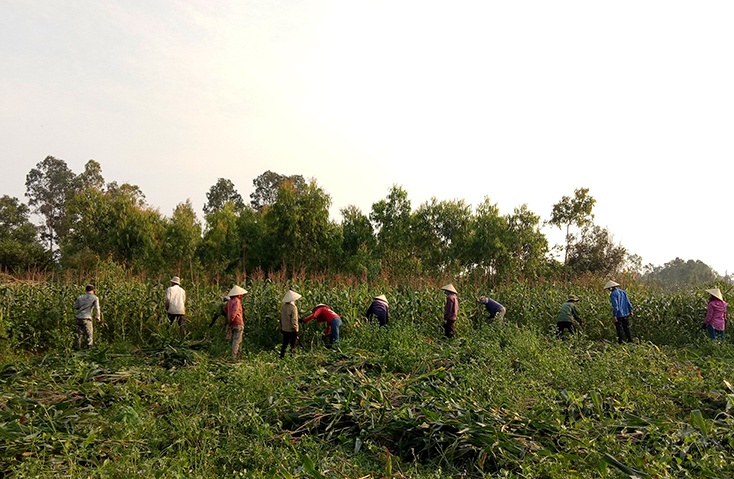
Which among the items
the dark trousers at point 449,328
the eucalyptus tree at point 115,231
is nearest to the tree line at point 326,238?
the eucalyptus tree at point 115,231

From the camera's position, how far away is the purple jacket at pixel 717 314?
9.80m

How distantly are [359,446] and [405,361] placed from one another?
8.69 feet

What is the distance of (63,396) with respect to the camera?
15.5 feet

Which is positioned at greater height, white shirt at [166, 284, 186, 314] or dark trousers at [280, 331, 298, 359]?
white shirt at [166, 284, 186, 314]

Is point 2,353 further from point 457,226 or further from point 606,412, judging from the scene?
point 457,226

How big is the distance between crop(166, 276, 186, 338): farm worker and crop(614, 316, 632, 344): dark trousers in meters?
9.82

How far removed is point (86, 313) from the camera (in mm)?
8859

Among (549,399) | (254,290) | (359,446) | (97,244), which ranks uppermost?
(97,244)

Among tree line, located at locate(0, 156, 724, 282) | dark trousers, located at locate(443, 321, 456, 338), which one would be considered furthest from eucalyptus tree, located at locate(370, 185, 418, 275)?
dark trousers, located at locate(443, 321, 456, 338)

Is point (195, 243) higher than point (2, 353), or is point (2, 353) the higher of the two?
point (195, 243)

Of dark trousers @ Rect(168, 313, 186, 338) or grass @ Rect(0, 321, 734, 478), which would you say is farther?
dark trousers @ Rect(168, 313, 186, 338)

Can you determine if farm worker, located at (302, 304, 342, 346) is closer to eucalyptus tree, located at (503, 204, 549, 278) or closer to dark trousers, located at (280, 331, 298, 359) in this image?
dark trousers, located at (280, 331, 298, 359)

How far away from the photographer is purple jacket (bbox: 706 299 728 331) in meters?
9.80

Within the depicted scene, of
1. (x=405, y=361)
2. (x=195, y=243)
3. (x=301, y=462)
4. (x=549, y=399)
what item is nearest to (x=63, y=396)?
(x=301, y=462)
